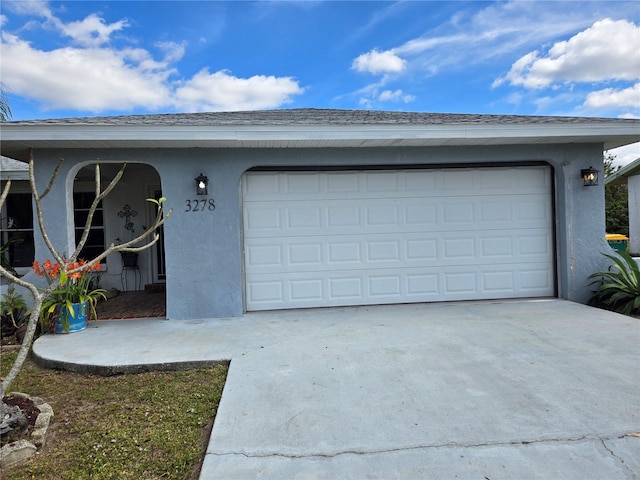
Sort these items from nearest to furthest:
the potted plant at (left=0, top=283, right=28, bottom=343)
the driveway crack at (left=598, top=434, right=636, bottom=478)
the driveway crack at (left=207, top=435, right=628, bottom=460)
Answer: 1. the driveway crack at (left=598, top=434, right=636, bottom=478)
2. the driveway crack at (left=207, top=435, right=628, bottom=460)
3. the potted plant at (left=0, top=283, right=28, bottom=343)

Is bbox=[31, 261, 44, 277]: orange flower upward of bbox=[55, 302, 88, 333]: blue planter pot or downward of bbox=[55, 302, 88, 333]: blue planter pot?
upward

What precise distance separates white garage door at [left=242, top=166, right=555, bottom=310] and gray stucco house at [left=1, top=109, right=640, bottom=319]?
0.02m

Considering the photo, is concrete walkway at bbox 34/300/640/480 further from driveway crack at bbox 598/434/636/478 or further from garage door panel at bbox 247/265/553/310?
garage door panel at bbox 247/265/553/310

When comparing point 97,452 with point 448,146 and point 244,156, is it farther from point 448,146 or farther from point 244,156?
point 448,146

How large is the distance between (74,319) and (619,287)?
801cm

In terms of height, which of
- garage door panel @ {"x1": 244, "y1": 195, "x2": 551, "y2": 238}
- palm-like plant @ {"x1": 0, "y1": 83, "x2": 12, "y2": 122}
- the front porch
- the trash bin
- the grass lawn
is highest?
palm-like plant @ {"x1": 0, "y1": 83, "x2": 12, "y2": 122}

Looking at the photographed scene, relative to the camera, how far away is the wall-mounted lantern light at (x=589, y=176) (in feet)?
20.1

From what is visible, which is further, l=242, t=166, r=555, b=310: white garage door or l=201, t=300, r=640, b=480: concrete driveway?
l=242, t=166, r=555, b=310: white garage door

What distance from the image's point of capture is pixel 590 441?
2.36 meters

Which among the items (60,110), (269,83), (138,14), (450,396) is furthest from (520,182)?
(60,110)

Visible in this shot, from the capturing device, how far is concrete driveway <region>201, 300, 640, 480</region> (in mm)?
2195

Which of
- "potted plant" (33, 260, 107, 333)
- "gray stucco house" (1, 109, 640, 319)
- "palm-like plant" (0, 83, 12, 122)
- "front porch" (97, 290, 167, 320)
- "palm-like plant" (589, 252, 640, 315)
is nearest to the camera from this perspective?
"potted plant" (33, 260, 107, 333)

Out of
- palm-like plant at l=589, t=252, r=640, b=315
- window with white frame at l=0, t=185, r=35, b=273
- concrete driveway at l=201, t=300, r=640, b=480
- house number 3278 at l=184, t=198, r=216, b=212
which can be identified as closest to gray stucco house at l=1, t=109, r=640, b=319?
house number 3278 at l=184, t=198, r=216, b=212

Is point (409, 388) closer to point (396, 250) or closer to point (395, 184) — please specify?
point (396, 250)
